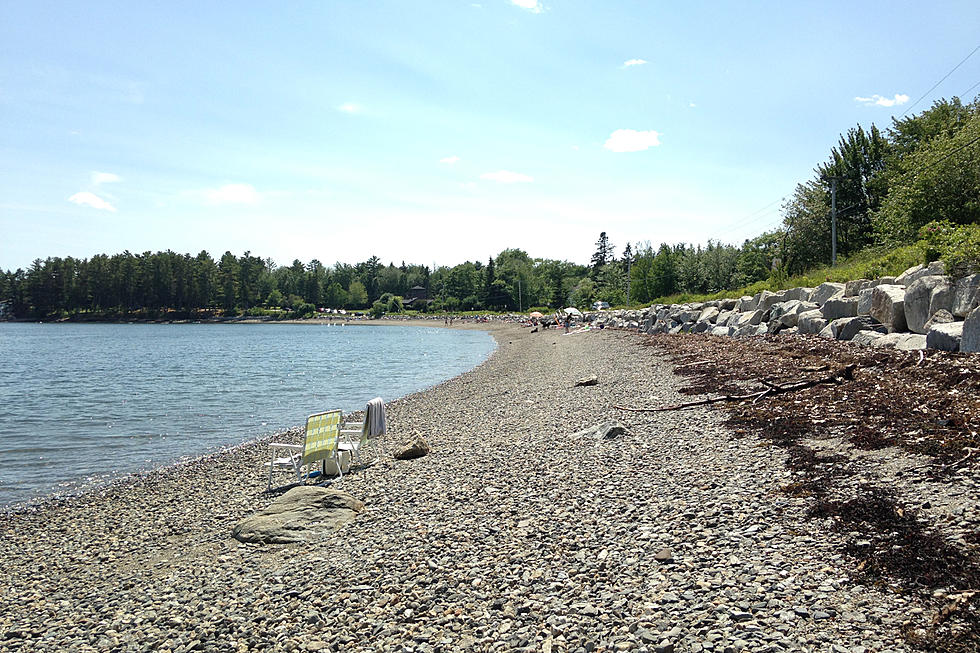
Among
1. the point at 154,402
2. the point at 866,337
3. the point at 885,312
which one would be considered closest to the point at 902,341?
the point at 866,337

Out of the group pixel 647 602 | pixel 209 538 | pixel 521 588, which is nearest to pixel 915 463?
pixel 647 602

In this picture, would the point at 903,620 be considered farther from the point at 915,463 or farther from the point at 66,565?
the point at 66,565

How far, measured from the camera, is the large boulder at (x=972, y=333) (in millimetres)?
10586

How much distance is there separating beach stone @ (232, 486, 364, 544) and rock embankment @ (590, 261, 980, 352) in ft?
37.8

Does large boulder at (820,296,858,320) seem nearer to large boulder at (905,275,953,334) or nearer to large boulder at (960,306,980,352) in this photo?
large boulder at (905,275,953,334)

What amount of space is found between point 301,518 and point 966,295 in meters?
14.1

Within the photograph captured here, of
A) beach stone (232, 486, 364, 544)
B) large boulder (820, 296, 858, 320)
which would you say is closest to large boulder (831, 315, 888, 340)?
large boulder (820, 296, 858, 320)

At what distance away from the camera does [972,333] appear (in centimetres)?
1070

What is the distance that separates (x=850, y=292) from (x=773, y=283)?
16.7m

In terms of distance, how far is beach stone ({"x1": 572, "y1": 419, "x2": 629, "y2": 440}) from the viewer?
10.7 metres

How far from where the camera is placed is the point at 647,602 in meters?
4.71

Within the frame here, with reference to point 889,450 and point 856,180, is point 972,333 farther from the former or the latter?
point 856,180

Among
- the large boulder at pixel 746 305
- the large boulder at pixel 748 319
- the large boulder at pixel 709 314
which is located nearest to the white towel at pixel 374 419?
the large boulder at pixel 748 319

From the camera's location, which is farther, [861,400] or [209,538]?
[861,400]
